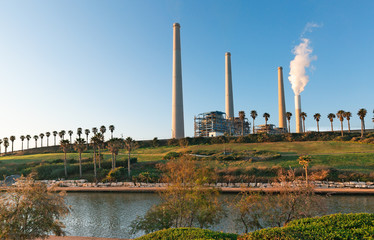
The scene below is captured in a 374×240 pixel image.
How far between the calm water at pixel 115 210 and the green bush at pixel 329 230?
29.3 feet

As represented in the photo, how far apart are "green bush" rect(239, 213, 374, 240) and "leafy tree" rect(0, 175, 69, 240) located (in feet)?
37.5

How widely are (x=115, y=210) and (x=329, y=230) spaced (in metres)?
22.2

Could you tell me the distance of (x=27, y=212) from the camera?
50.3ft

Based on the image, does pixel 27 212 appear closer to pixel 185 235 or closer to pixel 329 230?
pixel 185 235

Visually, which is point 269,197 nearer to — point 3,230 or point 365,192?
point 3,230

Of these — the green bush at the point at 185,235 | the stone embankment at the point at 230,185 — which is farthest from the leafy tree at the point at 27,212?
the stone embankment at the point at 230,185

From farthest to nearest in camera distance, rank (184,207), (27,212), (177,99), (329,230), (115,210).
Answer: (177,99), (115,210), (184,207), (27,212), (329,230)

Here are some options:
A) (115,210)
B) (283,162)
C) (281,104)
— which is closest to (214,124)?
(281,104)

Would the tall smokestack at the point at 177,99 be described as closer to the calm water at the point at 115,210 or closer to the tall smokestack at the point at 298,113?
the tall smokestack at the point at 298,113

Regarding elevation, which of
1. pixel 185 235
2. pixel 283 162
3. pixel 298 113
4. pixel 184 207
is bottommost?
pixel 184 207

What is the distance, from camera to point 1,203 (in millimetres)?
15453

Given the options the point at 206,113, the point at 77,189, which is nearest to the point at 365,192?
the point at 77,189

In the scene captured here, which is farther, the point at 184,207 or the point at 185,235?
the point at 184,207

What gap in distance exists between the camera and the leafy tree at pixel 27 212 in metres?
15.1
